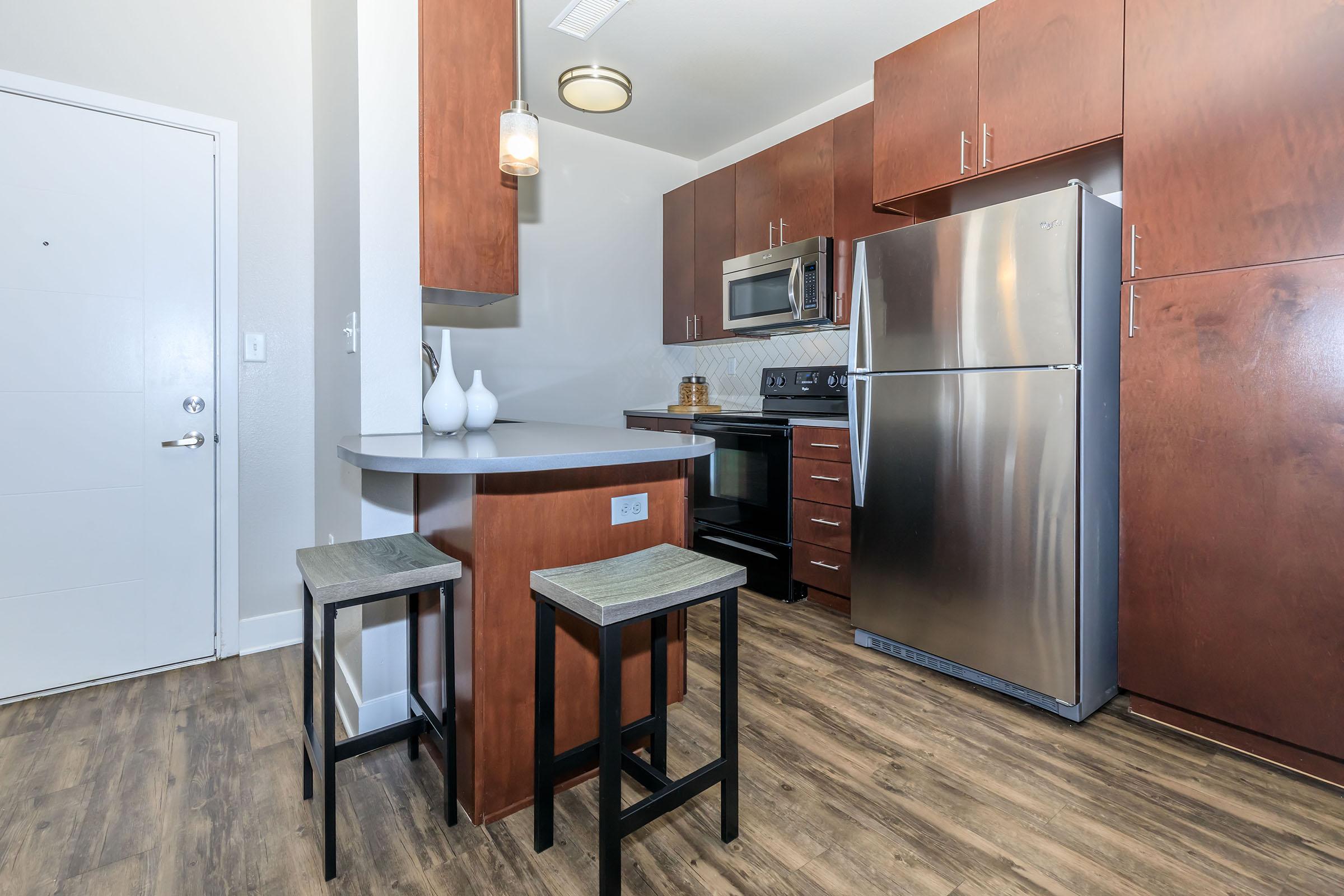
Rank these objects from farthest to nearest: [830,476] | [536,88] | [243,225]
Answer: [536,88]
[830,476]
[243,225]

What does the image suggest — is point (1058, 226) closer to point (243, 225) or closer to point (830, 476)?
point (830, 476)

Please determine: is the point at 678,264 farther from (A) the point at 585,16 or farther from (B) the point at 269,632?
(B) the point at 269,632

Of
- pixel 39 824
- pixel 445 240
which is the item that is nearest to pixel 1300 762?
pixel 445 240

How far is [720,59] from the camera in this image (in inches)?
122

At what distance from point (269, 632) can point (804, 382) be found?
284cm

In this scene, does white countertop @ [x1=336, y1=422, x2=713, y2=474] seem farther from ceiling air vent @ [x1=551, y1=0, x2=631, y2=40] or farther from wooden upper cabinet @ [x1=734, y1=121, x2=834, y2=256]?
wooden upper cabinet @ [x1=734, y1=121, x2=834, y2=256]

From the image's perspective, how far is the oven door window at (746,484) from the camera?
10.4ft

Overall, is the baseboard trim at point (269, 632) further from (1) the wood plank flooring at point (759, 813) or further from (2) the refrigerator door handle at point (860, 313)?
(2) the refrigerator door handle at point (860, 313)

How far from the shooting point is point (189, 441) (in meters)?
2.42

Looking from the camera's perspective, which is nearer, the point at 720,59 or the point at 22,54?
the point at 22,54

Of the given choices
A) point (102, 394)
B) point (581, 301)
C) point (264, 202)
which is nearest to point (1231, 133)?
point (581, 301)

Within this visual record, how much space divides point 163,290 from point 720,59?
8.55 ft

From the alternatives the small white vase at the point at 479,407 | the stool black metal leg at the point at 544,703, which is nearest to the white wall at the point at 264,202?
the small white vase at the point at 479,407

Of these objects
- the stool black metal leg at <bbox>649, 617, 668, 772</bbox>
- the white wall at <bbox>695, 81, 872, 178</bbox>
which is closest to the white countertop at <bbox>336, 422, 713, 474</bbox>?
the stool black metal leg at <bbox>649, 617, 668, 772</bbox>
